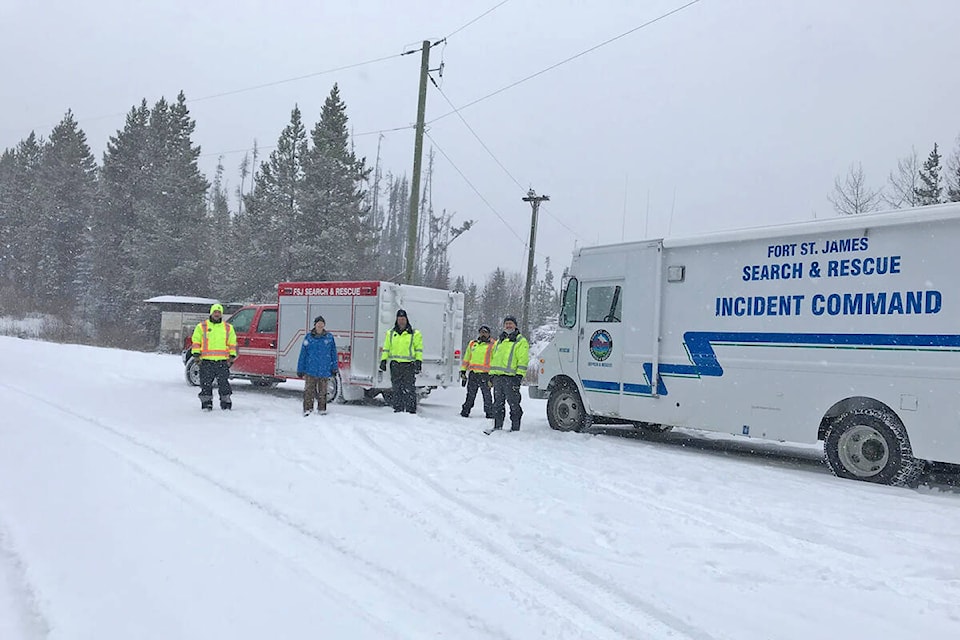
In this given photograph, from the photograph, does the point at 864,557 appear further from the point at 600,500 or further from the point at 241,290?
the point at 241,290

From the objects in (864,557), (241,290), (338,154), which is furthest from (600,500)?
(241,290)

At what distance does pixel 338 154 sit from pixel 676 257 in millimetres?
27662

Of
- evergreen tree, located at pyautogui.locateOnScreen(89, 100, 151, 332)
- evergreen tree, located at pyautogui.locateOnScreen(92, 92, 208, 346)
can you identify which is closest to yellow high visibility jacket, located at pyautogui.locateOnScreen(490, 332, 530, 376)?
evergreen tree, located at pyautogui.locateOnScreen(92, 92, 208, 346)

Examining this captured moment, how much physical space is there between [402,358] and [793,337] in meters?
6.30

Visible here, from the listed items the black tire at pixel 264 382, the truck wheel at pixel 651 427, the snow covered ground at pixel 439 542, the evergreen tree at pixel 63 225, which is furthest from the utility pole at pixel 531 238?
the evergreen tree at pixel 63 225

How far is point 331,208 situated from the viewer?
1335 inches

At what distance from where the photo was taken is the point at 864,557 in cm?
492

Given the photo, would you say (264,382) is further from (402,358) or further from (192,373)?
(402,358)

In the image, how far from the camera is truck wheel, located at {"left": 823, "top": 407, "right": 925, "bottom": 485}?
24.6 feet

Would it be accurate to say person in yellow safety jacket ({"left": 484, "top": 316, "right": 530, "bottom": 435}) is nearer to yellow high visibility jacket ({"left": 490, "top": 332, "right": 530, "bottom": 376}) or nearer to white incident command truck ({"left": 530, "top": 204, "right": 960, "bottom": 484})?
yellow high visibility jacket ({"left": 490, "top": 332, "right": 530, "bottom": 376})

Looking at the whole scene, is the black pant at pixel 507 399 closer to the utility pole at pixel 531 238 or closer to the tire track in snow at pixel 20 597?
the tire track in snow at pixel 20 597

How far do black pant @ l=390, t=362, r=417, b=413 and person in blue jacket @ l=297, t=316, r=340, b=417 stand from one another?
106 cm

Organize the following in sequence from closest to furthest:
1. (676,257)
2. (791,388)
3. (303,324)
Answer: (791,388), (676,257), (303,324)

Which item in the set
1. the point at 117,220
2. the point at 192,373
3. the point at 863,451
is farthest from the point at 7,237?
the point at 863,451
